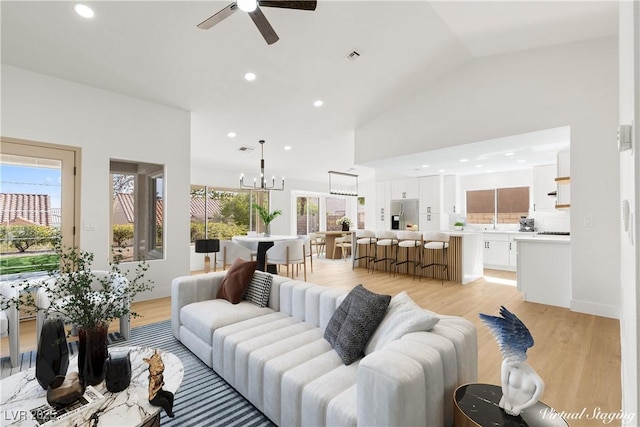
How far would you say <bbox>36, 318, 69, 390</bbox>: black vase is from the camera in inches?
59.3

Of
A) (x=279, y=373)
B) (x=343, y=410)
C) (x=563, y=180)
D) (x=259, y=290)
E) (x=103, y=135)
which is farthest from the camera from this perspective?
(x=563, y=180)

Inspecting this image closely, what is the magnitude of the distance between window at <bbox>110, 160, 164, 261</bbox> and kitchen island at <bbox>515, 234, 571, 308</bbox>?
574 cm

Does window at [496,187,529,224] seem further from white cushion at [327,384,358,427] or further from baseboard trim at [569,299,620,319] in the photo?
white cushion at [327,384,358,427]

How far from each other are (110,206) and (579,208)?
6.57m

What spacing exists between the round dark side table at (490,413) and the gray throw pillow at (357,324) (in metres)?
0.57

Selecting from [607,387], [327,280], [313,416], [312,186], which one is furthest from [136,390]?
[312,186]

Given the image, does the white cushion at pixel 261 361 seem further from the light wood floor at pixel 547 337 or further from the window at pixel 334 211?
the window at pixel 334 211

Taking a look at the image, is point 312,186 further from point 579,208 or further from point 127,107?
point 579,208

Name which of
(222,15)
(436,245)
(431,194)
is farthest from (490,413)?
(431,194)

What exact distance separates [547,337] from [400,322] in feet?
8.22

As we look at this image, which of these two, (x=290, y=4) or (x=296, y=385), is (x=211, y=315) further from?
(x=290, y=4)

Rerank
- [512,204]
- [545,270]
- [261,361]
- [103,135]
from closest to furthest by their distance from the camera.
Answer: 1. [261,361]
2. [103,135]
3. [545,270]
4. [512,204]

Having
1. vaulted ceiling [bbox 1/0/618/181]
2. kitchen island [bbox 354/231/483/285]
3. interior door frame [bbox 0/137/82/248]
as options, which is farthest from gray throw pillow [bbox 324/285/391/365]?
kitchen island [bbox 354/231/483/285]

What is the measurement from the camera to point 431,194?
324 inches
